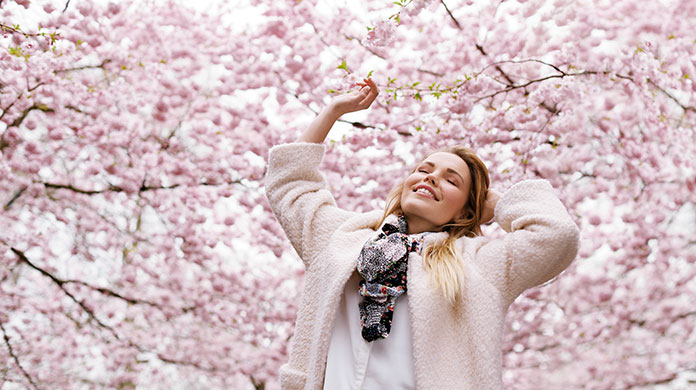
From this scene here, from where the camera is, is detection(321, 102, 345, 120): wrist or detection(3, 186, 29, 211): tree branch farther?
detection(3, 186, 29, 211): tree branch

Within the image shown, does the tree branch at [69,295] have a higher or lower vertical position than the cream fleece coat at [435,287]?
lower

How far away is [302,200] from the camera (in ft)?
6.27

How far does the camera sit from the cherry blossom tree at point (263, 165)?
3.72 metres

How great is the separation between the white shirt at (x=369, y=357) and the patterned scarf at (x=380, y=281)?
0.11ft

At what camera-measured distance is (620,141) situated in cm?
378

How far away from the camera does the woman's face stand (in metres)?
1.83

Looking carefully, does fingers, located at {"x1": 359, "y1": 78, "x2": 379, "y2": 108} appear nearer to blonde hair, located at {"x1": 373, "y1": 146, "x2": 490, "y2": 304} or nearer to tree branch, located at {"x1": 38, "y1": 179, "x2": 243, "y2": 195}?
blonde hair, located at {"x1": 373, "y1": 146, "x2": 490, "y2": 304}

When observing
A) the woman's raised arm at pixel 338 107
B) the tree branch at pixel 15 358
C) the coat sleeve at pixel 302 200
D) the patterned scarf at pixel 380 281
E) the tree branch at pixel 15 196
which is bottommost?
the tree branch at pixel 15 358

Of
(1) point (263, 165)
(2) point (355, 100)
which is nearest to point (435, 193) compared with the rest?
(2) point (355, 100)

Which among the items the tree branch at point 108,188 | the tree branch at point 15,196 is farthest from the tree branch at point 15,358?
the tree branch at point 108,188

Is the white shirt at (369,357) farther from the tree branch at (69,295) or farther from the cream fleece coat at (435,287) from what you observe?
the tree branch at (69,295)

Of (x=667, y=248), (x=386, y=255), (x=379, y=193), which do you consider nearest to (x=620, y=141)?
(x=667, y=248)

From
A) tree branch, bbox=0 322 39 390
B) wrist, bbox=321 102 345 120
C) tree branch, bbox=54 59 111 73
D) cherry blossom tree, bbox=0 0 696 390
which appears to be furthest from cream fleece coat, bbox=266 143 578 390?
tree branch, bbox=0 322 39 390

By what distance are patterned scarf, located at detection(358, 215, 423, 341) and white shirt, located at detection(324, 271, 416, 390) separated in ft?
0.11
